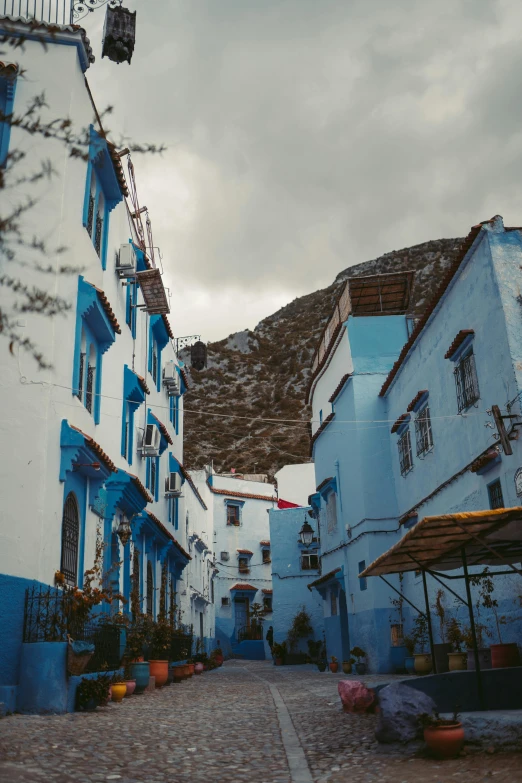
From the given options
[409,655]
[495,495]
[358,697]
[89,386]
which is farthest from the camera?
Result: [409,655]

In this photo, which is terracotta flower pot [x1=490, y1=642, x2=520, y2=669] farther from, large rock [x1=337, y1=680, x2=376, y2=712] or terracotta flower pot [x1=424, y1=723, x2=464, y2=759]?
terracotta flower pot [x1=424, y1=723, x2=464, y2=759]

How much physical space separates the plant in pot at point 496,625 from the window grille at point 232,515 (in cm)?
3386

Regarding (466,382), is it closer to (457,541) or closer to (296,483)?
(457,541)

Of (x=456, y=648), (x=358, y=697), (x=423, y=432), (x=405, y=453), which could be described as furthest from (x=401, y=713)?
(x=405, y=453)

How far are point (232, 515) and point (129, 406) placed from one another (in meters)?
29.9

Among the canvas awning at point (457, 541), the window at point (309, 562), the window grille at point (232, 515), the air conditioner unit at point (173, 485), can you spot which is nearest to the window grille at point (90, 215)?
Answer: the canvas awning at point (457, 541)

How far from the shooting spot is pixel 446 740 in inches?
245

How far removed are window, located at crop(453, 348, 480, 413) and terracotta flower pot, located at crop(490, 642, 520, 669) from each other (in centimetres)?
470

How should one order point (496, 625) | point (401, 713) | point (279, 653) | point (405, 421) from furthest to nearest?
point (279, 653), point (405, 421), point (496, 625), point (401, 713)

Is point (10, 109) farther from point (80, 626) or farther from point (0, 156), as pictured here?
point (80, 626)

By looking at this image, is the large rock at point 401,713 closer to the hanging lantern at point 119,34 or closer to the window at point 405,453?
the window at point 405,453

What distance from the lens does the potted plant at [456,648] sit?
1309cm

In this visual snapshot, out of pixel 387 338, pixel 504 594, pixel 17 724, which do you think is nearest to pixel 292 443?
pixel 387 338

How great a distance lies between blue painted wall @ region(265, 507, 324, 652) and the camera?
35219 millimetres
